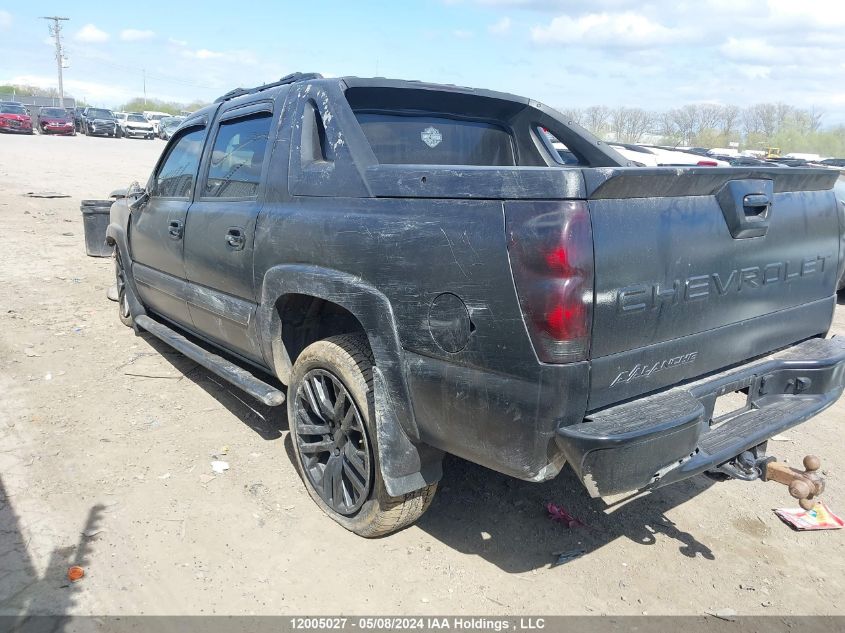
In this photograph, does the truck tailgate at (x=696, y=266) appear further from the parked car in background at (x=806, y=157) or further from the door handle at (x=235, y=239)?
the parked car in background at (x=806, y=157)

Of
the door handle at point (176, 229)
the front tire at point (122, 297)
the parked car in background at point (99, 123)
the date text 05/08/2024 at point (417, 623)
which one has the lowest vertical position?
the date text 05/08/2024 at point (417, 623)

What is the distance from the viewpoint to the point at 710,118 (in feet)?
180

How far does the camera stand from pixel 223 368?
407 centimetres

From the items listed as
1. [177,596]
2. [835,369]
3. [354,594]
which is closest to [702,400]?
[835,369]

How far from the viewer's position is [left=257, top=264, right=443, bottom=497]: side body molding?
2.65m

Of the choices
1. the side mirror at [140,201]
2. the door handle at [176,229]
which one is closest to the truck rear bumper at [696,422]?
the door handle at [176,229]

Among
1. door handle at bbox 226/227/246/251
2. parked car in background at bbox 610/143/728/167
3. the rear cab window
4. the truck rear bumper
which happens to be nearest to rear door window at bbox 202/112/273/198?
door handle at bbox 226/227/246/251

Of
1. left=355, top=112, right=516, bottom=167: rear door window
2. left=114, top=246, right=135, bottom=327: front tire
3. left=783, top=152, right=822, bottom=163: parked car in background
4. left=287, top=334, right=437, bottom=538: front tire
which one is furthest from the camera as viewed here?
left=783, top=152, right=822, bottom=163: parked car in background

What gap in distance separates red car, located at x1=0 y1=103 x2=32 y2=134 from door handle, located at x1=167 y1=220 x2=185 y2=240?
39.6m

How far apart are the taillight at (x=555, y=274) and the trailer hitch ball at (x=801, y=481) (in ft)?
4.22

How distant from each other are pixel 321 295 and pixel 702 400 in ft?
5.43

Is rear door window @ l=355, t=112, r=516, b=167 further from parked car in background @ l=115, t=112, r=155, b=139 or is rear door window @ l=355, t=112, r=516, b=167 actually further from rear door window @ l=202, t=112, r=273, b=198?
parked car in background @ l=115, t=112, r=155, b=139

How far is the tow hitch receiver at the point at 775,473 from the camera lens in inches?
108

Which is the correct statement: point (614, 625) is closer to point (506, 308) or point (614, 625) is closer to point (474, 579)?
point (474, 579)
